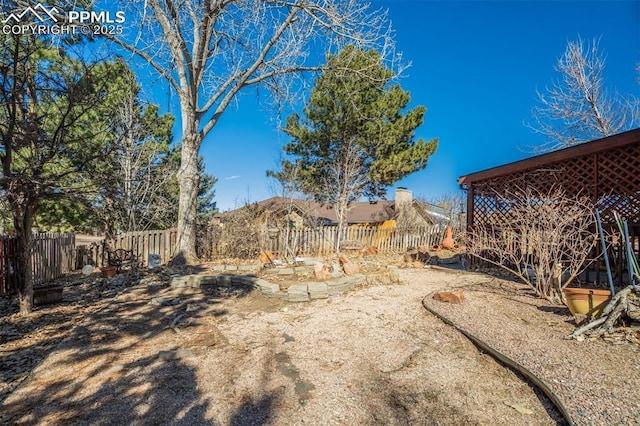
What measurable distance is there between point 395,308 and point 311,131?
477 inches

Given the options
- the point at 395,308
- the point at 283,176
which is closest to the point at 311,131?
the point at 283,176

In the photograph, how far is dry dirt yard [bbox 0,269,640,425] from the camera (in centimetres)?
238

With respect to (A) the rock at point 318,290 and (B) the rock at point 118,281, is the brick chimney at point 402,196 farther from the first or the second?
(B) the rock at point 118,281

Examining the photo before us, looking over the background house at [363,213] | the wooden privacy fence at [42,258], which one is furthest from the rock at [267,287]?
the background house at [363,213]

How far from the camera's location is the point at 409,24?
377 inches

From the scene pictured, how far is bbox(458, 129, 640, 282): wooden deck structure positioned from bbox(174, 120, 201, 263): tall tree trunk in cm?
823

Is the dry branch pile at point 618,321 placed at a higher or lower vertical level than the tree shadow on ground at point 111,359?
higher

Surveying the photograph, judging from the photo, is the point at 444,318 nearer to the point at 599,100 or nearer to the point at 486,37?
the point at 486,37

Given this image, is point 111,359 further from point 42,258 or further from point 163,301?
point 42,258

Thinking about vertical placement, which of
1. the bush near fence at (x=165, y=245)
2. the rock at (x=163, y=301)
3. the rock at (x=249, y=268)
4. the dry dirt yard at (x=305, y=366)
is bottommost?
the dry dirt yard at (x=305, y=366)

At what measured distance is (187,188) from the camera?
373 inches

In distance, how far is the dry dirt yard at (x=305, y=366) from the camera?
238cm

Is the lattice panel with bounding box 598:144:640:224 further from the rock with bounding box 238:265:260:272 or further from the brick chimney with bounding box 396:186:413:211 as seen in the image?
the brick chimney with bounding box 396:186:413:211

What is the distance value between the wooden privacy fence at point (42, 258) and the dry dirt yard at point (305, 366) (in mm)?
1067
